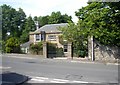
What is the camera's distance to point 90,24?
27.0 m

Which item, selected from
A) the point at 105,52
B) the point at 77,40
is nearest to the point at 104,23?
the point at 105,52

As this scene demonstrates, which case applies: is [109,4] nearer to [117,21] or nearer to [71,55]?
[117,21]

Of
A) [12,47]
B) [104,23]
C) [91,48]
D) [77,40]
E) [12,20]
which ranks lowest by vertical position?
[91,48]

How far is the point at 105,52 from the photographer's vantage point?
27875 millimetres

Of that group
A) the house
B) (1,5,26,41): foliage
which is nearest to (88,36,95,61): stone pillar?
the house

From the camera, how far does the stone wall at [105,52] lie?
2752 cm

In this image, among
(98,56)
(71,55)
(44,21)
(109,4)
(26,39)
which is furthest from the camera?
(44,21)

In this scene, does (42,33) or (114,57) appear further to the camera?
(42,33)

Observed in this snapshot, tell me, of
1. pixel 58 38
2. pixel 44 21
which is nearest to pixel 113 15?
pixel 58 38

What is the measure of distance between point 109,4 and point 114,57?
580 centimetres

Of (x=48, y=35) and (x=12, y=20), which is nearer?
(x=48, y=35)

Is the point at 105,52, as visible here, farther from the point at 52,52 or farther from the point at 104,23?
the point at 52,52

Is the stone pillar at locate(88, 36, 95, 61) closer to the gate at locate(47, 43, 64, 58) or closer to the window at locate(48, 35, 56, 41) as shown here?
the gate at locate(47, 43, 64, 58)

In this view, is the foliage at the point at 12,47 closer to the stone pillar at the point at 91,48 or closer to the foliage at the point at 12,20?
the stone pillar at the point at 91,48
